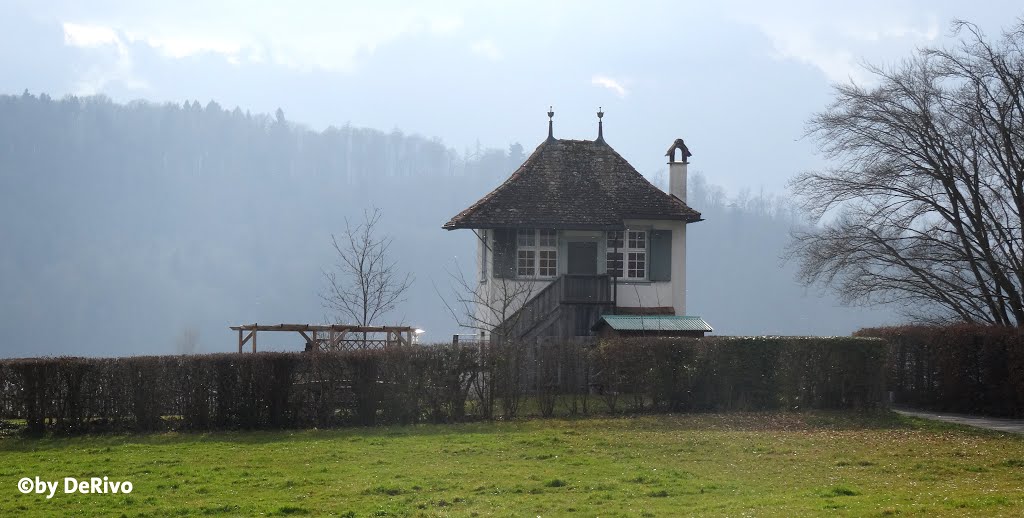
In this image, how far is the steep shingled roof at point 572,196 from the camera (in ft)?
115

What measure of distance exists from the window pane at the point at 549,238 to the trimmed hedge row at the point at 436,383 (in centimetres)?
1073

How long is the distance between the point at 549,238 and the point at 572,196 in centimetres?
160

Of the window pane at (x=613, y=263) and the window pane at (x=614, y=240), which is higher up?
the window pane at (x=614, y=240)

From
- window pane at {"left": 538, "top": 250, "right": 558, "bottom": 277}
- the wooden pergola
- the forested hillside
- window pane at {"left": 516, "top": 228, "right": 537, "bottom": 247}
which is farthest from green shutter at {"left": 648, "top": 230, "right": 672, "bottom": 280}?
the forested hillside

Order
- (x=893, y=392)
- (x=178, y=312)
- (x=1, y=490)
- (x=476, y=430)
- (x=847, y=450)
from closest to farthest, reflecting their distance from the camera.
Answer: (x=1, y=490) < (x=847, y=450) < (x=476, y=430) < (x=893, y=392) < (x=178, y=312)

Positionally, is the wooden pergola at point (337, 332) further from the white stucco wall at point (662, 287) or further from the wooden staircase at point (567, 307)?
the white stucco wall at point (662, 287)

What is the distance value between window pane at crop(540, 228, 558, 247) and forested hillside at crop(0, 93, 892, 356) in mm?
92637

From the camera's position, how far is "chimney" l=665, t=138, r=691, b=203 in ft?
130

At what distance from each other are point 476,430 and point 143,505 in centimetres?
873

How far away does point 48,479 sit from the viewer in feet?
53.7

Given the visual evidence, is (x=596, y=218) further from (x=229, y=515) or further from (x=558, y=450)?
(x=229, y=515)

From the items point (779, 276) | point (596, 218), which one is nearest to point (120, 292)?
point (779, 276)

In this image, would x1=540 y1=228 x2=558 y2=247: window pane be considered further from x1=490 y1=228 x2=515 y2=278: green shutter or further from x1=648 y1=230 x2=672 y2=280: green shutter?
x1=648 y1=230 x2=672 y2=280: green shutter

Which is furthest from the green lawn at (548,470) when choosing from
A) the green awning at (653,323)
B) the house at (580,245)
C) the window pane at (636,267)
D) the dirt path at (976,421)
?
the window pane at (636,267)
